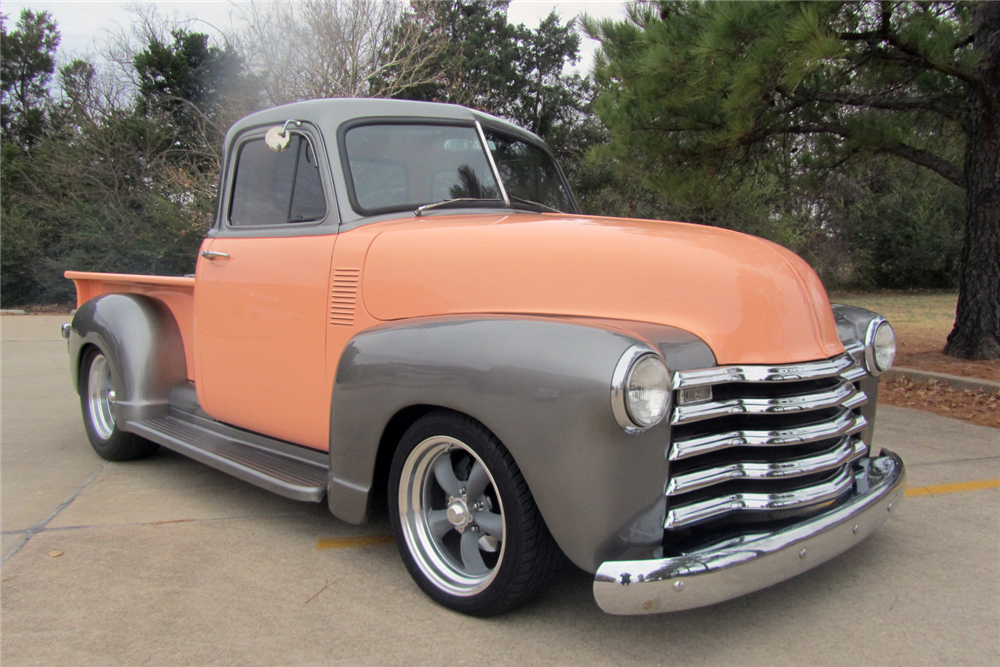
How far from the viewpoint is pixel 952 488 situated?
405cm

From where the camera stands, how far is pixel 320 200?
3.44 m

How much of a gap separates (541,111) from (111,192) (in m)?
12.2

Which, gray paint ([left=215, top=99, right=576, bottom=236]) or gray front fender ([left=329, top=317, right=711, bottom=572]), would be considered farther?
gray paint ([left=215, top=99, right=576, bottom=236])

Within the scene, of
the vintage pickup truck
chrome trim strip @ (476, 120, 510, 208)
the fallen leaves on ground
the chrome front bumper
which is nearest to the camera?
the chrome front bumper

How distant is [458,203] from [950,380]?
5.33 meters

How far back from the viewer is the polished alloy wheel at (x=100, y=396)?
4816mm

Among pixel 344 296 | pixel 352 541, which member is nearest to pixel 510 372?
pixel 344 296

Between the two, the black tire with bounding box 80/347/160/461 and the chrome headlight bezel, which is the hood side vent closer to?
the chrome headlight bezel

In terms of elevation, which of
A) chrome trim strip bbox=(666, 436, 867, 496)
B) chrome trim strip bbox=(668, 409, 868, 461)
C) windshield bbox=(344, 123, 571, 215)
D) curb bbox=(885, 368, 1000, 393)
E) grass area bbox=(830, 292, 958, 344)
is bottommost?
grass area bbox=(830, 292, 958, 344)

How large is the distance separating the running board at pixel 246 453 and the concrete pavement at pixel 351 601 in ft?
1.03

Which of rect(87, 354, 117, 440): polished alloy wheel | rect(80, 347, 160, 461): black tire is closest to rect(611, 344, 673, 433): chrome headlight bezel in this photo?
rect(80, 347, 160, 461): black tire

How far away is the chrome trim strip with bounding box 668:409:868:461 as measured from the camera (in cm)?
227

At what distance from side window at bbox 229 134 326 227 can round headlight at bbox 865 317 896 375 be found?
2.39 meters

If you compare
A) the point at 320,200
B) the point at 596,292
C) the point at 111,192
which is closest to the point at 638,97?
the point at 320,200
